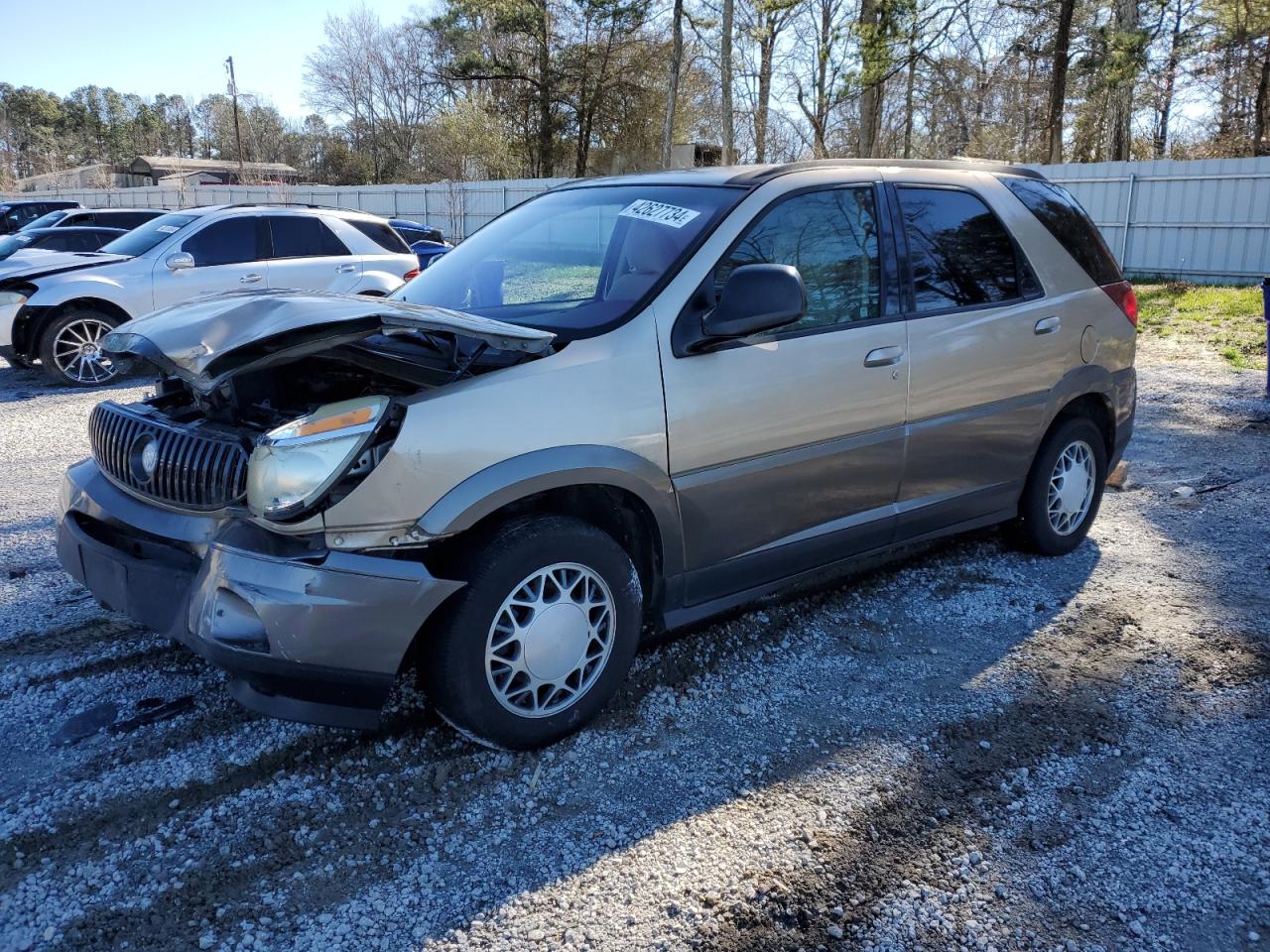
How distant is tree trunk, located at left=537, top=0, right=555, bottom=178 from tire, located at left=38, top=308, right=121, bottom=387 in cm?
3151

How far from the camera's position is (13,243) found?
13.1m

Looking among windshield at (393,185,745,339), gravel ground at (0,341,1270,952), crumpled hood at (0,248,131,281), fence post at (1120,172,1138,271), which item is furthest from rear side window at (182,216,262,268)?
fence post at (1120,172,1138,271)

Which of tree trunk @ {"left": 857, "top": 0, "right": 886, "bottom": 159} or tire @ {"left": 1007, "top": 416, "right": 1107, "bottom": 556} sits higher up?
tree trunk @ {"left": 857, "top": 0, "right": 886, "bottom": 159}

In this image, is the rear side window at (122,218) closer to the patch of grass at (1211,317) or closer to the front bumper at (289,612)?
the front bumper at (289,612)

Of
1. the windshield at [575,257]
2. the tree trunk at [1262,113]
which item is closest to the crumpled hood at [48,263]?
the windshield at [575,257]

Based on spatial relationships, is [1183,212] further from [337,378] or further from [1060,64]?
[337,378]

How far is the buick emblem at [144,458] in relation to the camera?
302 cm

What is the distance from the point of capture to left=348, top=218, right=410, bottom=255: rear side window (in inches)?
433

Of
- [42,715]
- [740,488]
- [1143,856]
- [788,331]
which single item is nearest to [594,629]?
[740,488]

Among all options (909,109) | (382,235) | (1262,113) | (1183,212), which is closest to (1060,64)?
(1183,212)

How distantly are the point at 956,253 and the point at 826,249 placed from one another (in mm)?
830

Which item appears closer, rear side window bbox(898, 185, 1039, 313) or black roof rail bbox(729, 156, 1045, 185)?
black roof rail bbox(729, 156, 1045, 185)

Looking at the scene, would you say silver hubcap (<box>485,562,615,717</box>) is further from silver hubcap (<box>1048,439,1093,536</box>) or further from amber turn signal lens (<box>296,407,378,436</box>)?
silver hubcap (<box>1048,439,1093,536</box>)

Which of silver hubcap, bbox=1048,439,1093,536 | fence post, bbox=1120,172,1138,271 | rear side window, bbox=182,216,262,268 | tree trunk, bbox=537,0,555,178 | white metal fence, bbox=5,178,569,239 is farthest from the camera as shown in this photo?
tree trunk, bbox=537,0,555,178
